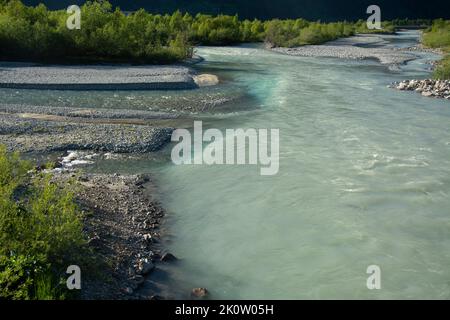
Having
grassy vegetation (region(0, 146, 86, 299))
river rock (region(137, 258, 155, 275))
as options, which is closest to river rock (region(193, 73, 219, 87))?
river rock (region(137, 258, 155, 275))

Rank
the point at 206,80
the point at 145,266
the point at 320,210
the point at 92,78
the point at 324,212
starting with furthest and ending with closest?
the point at 206,80
the point at 92,78
the point at 320,210
the point at 324,212
the point at 145,266

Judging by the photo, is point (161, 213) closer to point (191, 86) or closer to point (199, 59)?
point (191, 86)

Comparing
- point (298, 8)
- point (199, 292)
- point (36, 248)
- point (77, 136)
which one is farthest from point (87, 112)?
point (298, 8)

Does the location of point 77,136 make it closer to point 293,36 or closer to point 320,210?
point 320,210

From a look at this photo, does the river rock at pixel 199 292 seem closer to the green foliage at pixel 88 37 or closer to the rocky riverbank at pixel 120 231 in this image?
the rocky riverbank at pixel 120 231

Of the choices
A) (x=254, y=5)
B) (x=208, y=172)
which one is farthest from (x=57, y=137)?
(x=254, y=5)

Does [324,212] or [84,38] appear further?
[84,38]

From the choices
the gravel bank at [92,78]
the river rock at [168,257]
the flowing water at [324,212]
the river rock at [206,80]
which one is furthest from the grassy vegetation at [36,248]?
the river rock at [206,80]
